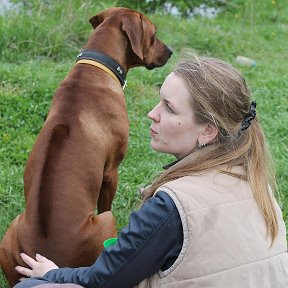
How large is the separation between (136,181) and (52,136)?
1491mm

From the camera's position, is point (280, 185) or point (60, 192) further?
point (280, 185)

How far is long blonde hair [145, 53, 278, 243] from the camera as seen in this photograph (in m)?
2.71

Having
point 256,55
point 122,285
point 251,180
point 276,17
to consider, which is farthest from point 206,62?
point 276,17

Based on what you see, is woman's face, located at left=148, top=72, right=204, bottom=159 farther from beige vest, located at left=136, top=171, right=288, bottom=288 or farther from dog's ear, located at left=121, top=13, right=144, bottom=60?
dog's ear, located at left=121, top=13, right=144, bottom=60

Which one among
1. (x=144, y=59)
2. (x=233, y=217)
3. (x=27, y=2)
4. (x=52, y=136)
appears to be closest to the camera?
(x=233, y=217)

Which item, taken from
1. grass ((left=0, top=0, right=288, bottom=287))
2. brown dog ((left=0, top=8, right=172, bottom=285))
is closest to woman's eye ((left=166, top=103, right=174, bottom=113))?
brown dog ((left=0, top=8, right=172, bottom=285))

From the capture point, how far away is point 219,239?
254cm

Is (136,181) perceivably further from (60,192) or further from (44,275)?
(44,275)

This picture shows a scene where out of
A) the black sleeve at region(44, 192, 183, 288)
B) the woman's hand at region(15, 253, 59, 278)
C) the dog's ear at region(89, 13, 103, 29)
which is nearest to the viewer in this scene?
the black sleeve at region(44, 192, 183, 288)

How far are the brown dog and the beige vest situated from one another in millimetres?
741

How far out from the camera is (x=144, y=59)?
4.81 meters

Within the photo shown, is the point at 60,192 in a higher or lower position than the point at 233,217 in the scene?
lower

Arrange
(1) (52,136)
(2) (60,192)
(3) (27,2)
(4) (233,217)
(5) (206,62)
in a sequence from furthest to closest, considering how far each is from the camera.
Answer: (3) (27,2), (1) (52,136), (2) (60,192), (5) (206,62), (4) (233,217)

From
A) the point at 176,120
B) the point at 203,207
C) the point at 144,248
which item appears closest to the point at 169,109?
the point at 176,120
